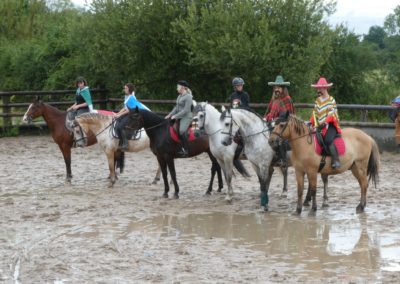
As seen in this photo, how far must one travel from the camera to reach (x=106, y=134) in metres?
13.6

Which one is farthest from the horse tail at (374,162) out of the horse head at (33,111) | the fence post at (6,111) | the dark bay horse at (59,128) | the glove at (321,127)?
the fence post at (6,111)

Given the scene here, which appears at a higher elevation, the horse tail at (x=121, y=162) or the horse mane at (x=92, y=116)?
the horse mane at (x=92, y=116)

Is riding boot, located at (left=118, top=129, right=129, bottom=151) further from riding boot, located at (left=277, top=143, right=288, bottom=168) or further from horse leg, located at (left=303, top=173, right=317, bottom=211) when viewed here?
horse leg, located at (left=303, top=173, right=317, bottom=211)

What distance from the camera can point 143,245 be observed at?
8953 millimetres

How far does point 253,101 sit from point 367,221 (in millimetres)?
10091

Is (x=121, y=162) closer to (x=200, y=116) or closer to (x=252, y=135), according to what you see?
(x=200, y=116)

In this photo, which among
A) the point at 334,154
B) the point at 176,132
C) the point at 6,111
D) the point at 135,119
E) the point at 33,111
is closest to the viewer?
the point at 334,154

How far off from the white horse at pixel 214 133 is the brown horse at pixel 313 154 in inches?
56.5

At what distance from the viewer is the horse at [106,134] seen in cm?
1350

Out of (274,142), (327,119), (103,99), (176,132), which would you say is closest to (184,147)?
(176,132)

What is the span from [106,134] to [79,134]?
0.67m

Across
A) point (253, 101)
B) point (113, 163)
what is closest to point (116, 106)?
point (253, 101)

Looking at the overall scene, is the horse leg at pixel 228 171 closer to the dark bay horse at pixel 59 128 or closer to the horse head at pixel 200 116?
the horse head at pixel 200 116

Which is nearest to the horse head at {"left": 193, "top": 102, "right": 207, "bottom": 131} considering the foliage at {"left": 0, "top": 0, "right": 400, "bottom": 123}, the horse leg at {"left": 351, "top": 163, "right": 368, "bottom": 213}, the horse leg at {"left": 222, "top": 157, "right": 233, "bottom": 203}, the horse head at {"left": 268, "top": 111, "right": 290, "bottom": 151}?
the horse leg at {"left": 222, "top": 157, "right": 233, "bottom": 203}
